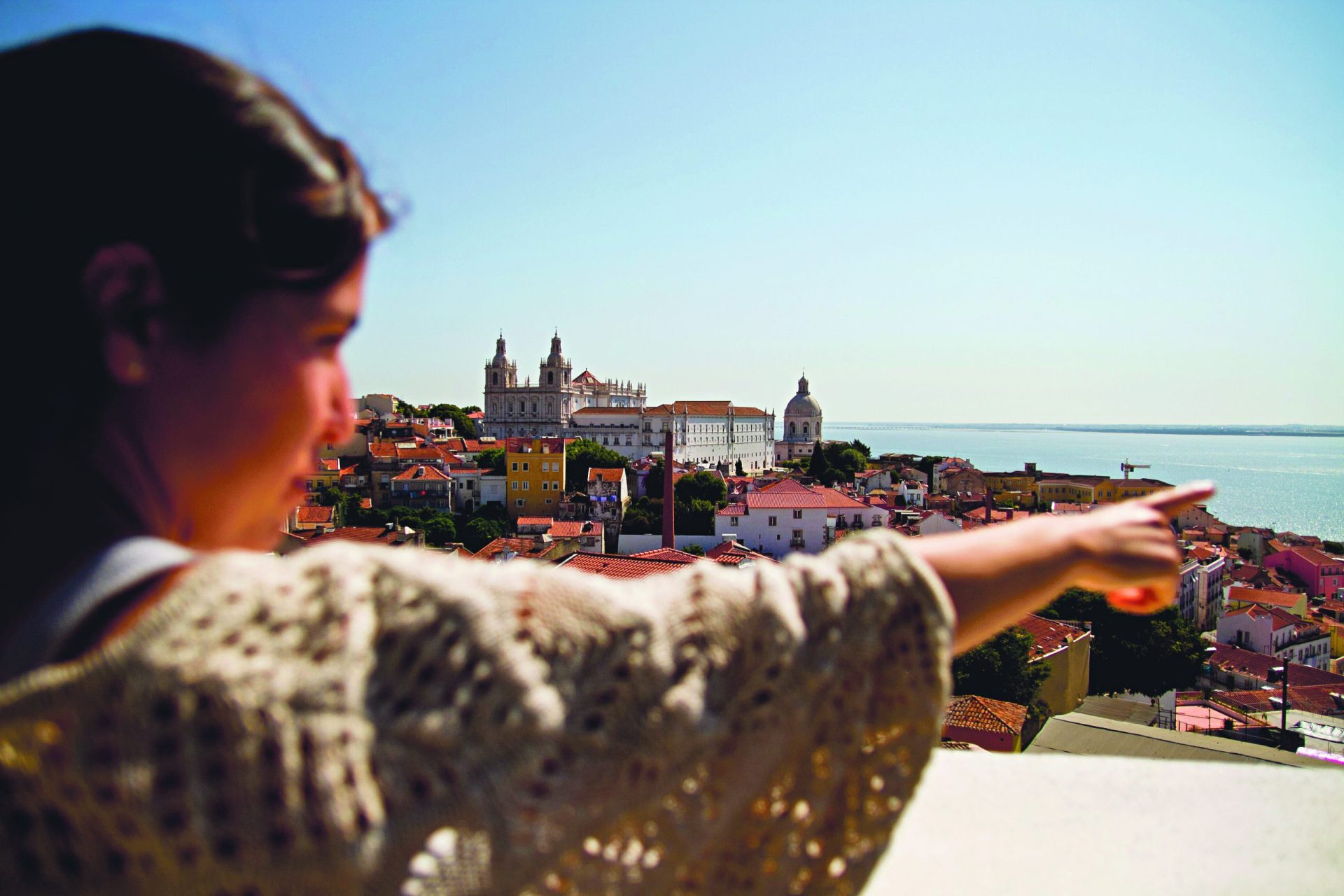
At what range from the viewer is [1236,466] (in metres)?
69.6

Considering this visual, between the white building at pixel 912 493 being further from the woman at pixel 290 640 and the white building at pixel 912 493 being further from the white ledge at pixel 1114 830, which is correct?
the woman at pixel 290 640

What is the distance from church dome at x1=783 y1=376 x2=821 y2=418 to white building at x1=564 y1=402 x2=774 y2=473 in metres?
5.56

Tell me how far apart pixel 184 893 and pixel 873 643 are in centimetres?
29

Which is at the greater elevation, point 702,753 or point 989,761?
point 702,753

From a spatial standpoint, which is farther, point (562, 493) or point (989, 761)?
point (562, 493)

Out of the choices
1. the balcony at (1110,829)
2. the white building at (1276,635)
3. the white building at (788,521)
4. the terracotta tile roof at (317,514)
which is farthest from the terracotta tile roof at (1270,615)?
the balcony at (1110,829)

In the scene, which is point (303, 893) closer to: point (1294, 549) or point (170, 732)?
point (170, 732)

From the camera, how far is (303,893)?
319 mm

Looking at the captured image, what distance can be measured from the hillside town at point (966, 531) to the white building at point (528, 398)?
369 cm

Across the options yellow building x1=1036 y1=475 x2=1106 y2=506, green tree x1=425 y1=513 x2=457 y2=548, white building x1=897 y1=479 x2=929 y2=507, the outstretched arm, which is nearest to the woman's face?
the outstretched arm

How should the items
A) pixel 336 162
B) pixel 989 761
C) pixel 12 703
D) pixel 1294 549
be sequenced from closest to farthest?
pixel 12 703
pixel 336 162
pixel 989 761
pixel 1294 549

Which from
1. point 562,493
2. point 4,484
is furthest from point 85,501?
point 562,493

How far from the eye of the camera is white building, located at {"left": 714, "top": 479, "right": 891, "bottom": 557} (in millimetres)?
16625

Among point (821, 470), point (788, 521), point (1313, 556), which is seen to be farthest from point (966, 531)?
point (821, 470)
